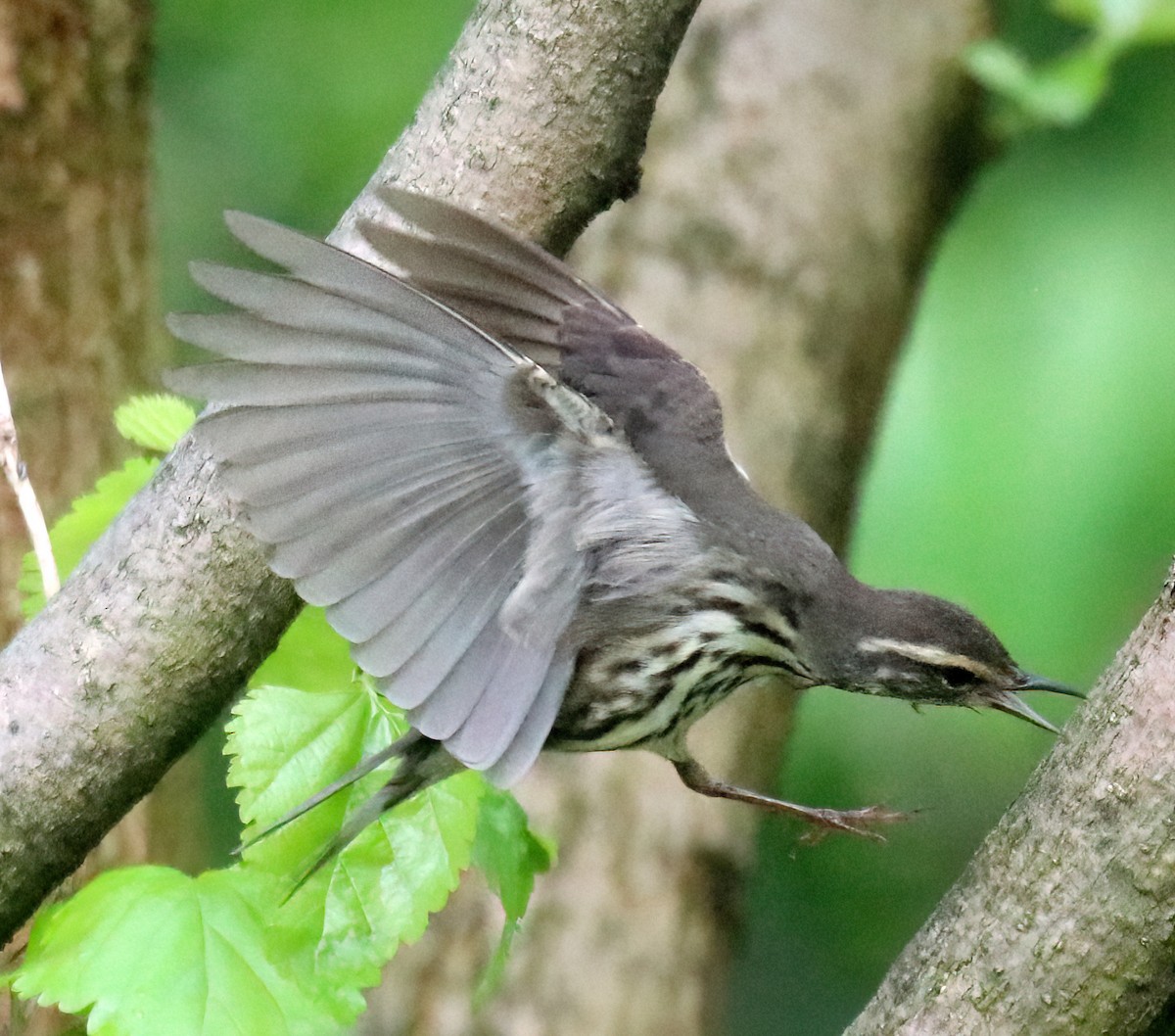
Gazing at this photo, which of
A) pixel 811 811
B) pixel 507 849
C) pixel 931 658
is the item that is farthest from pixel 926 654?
pixel 507 849

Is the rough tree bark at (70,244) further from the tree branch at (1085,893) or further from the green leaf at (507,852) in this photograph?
the tree branch at (1085,893)

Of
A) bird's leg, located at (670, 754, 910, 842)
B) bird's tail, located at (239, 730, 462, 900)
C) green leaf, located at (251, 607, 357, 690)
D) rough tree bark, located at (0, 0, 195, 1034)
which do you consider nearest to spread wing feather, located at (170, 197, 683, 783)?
bird's tail, located at (239, 730, 462, 900)

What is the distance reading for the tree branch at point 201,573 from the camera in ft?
3.46

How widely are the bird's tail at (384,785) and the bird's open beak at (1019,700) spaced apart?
0.46m

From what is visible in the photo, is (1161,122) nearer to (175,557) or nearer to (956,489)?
(956,489)

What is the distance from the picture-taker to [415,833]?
3.53 feet

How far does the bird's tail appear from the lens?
1.05 metres

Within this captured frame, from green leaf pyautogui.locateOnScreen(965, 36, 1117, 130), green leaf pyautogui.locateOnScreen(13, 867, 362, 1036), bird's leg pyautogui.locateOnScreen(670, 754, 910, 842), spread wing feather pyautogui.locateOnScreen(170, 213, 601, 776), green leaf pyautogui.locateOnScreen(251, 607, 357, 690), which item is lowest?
green leaf pyautogui.locateOnScreen(13, 867, 362, 1036)

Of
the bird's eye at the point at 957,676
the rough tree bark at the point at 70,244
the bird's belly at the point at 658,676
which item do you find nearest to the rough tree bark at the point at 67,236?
the rough tree bark at the point at 70,244

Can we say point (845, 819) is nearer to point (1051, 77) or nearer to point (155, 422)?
point (155, 422)

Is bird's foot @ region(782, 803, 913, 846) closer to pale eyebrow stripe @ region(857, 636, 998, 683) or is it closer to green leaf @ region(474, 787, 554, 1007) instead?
pale eyebrow stripe @ region(857, 636, 998, 683)

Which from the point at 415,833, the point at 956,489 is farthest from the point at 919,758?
the point at 415,833

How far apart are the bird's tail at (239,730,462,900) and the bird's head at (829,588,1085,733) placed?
36cm

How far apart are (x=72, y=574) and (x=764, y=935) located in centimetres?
186
